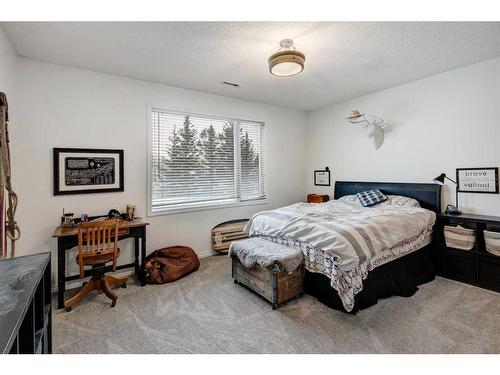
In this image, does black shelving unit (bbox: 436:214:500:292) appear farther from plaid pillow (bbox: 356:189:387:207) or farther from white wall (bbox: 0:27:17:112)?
white wall (bbox: 0:27:17:112)

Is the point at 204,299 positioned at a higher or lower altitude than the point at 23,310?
lower

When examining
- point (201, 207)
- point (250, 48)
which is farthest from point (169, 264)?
point (250, 48)

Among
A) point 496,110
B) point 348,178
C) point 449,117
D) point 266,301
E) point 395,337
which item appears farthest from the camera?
point 348,178

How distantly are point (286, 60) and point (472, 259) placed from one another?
3065mm

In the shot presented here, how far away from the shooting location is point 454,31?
2314mm

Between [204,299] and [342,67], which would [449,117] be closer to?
[342,67]

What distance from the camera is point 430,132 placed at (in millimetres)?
3473

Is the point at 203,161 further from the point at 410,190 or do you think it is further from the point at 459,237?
the point at 459,237

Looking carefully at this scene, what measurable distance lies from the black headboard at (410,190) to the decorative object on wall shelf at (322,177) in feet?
1.51

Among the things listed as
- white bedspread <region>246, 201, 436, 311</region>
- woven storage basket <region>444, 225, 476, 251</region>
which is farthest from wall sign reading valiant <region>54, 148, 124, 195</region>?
woven storage basket <region>444, 225, 476, 251</region>

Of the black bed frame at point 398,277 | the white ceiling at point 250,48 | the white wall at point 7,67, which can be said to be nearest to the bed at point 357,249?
the black bed frame at point 398,277

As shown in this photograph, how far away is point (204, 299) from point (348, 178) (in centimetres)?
330

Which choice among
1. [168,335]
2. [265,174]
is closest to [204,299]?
[168,335]

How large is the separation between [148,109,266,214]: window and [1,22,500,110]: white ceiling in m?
0.66
